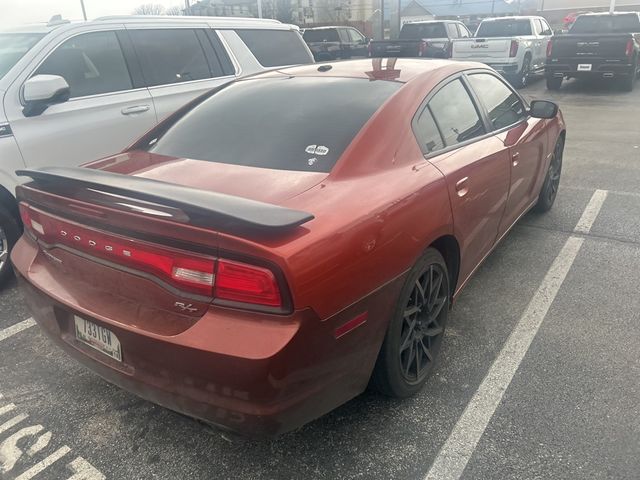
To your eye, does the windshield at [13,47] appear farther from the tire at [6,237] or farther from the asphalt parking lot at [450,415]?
the asphalt parking lot at [450,415]

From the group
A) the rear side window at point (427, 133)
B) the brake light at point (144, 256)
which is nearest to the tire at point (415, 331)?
the rear side window at point (427, 133)

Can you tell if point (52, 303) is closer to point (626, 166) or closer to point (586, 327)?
point (586, 327)

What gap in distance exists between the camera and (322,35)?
65.1 feet

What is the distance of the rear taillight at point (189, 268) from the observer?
1.85 meters

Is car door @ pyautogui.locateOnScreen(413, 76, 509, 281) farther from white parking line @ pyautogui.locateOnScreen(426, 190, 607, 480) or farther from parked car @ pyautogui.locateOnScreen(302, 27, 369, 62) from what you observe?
parked car @ pyautogui.locateOnScreen(302, 27, 369, 62)

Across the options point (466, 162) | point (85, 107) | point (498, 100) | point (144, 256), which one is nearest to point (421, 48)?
point (498, 100)

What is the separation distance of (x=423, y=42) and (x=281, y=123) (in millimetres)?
13983

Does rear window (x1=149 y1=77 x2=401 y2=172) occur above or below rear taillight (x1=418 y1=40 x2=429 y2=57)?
above

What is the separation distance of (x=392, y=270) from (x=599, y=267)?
8.30 ft

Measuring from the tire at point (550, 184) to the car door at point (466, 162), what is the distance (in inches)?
63.3

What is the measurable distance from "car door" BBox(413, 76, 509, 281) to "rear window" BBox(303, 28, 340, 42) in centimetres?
1745

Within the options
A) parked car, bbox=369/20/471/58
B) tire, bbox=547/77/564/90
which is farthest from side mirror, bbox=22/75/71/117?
parked car, bbox=369/20/471/58

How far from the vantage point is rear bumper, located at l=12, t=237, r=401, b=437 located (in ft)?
6.03

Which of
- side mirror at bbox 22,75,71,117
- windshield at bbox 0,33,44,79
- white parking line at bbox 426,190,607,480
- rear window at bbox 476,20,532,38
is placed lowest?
white parking line at bbox 426,190,607,480
